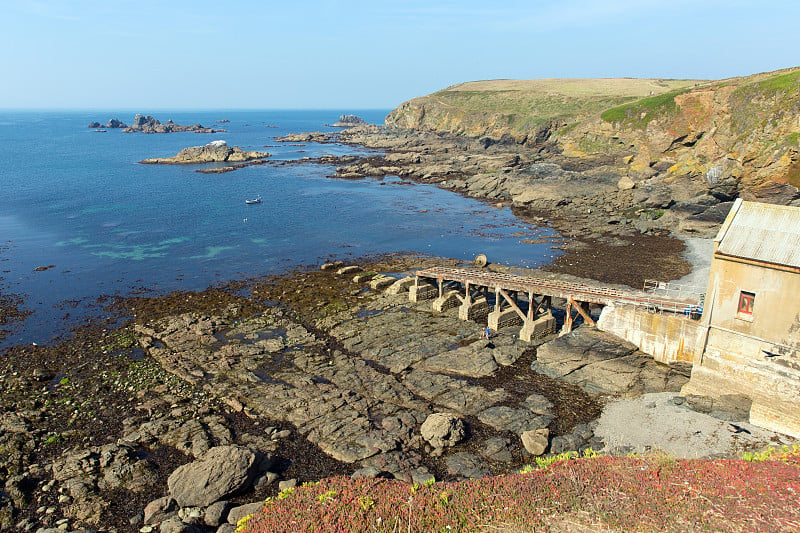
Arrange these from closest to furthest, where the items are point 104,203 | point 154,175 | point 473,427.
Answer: point 473,427 → point 104,203 → point 154,175

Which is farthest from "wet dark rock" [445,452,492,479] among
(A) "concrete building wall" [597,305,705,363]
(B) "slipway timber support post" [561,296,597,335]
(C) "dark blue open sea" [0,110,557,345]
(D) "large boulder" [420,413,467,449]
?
(C) "dark blue open sea" [0,110,557,345]

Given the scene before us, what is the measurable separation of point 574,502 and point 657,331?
17693 mm

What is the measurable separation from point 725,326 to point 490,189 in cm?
6882

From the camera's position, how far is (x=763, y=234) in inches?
1020

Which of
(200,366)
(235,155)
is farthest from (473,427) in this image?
(235,155)

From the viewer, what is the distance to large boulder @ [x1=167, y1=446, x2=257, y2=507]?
20.8m

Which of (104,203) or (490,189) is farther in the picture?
(490,189)

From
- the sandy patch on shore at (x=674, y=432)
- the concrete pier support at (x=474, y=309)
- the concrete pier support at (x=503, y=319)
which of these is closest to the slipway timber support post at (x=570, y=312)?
the concrete pier support at (x=503, y=319)

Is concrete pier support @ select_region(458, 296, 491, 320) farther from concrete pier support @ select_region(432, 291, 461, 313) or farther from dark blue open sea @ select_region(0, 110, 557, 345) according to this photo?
dark blue open sea @ select_region(0, 110, 557, 345)

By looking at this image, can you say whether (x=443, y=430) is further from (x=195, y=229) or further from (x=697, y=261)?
(x=195, y=229)

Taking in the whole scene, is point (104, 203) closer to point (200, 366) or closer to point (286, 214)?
point (286, 214)

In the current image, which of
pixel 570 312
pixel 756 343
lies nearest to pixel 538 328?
pixel 570 312

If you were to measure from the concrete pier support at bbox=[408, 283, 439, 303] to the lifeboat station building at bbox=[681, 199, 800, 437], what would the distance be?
68.8ft

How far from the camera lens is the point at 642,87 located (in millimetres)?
156500
